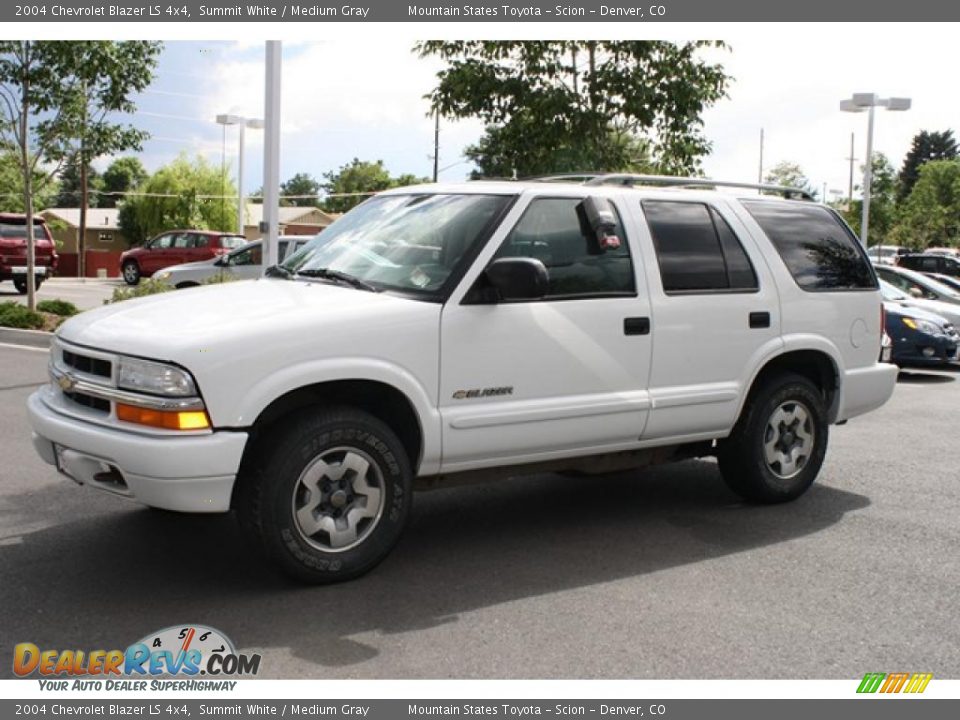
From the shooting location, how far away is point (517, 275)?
5.24 metres

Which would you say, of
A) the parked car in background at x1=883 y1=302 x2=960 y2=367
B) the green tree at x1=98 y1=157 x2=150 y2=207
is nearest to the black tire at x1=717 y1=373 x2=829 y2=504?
the parked car in background at x1=883 y1=302 x2=960 y2=367

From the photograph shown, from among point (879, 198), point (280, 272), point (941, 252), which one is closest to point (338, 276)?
point (280, 272)

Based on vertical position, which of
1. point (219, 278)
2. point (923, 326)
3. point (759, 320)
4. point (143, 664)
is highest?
point (759, 320)

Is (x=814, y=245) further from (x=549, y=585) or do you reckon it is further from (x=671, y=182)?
(x=549, y=585)

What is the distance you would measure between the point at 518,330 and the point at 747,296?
1.75m

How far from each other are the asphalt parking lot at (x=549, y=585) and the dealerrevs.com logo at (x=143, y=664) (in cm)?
9

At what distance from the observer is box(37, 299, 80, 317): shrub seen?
17.7 metres

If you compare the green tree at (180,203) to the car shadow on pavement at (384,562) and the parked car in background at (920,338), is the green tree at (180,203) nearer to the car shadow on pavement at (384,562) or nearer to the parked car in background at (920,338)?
the parked car in background at (920,338)

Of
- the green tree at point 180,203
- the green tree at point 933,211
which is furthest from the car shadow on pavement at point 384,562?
the green tree at point 933,211

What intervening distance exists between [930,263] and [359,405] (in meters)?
24.7

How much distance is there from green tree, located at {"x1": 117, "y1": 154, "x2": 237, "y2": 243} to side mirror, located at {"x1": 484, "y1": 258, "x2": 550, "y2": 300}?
197 feet

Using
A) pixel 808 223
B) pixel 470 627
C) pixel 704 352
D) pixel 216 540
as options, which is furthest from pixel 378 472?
pixel 808 223

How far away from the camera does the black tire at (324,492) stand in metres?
4.86

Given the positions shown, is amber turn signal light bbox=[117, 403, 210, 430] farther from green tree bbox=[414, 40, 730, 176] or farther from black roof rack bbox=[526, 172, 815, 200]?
green tree bbox=[414, 40, 730, 176]
